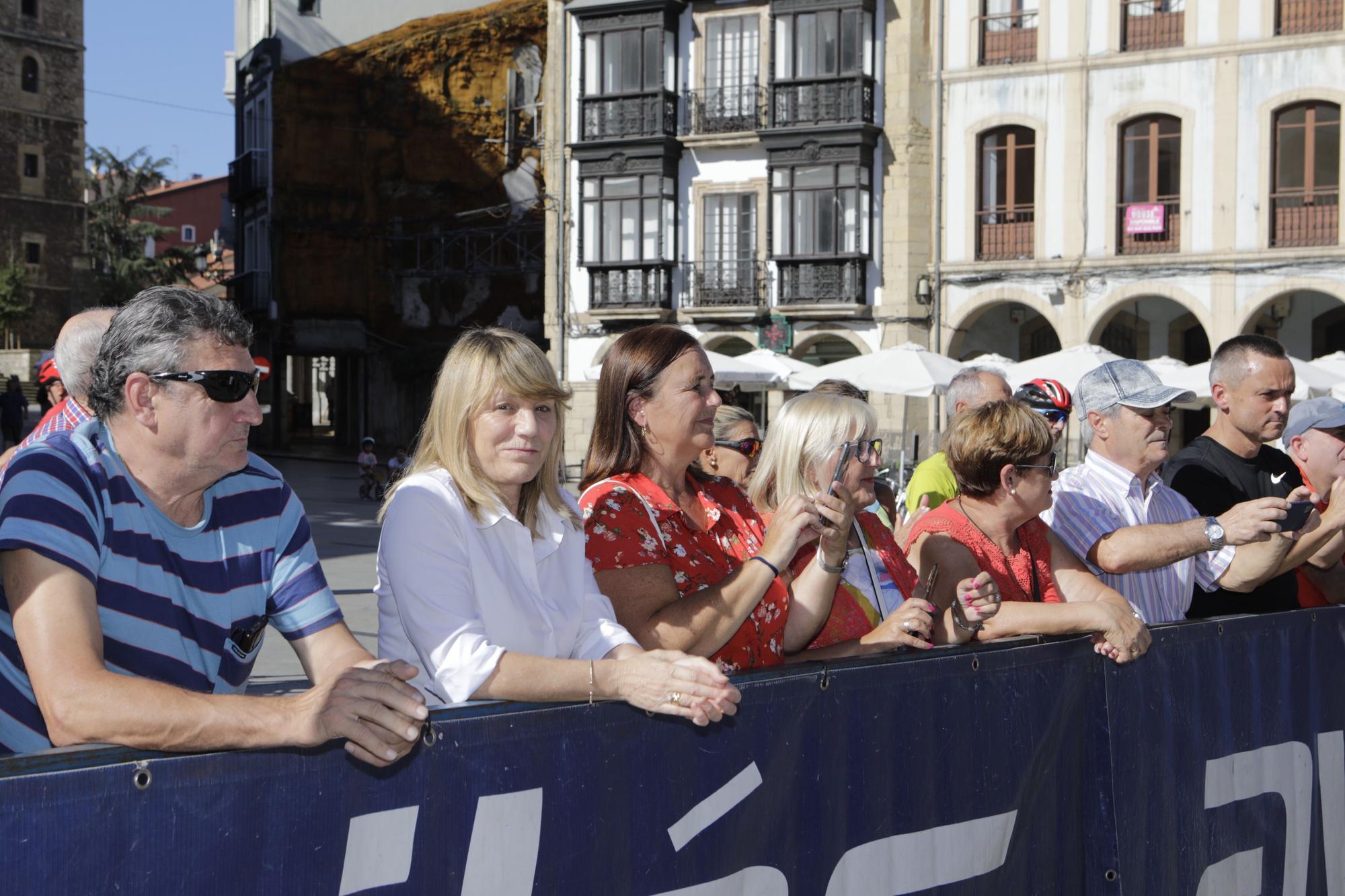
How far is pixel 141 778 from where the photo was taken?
2.59m

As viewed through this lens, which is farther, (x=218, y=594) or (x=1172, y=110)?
(x=1172, y=110)

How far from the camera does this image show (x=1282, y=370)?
5.70 metres

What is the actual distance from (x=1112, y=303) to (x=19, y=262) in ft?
173

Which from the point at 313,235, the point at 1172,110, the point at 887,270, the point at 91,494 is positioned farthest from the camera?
the point at 313,235

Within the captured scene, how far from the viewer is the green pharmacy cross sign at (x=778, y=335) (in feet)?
99.1

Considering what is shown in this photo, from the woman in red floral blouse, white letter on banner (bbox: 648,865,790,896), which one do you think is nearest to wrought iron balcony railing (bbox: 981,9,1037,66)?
the woman in red floral blouse

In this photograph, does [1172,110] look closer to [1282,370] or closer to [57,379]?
[1282,370]

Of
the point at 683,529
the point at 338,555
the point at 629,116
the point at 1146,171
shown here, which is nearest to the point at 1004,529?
the point at 683,529

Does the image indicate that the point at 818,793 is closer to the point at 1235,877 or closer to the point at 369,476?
the point at 1235,877

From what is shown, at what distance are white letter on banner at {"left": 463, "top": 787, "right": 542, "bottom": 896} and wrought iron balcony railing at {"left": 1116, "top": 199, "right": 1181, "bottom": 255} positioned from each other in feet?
85.8

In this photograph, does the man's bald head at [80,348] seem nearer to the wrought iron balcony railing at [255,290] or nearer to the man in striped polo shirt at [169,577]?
the man in striped polo shirt at [169,577]

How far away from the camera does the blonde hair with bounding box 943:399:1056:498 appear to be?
4.53 m

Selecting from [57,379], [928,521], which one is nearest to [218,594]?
[928,521]

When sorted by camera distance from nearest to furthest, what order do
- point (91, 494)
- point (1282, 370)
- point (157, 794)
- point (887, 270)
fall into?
point (157, 794), point (91, 494), point (1282, 370), point (887, 270)
